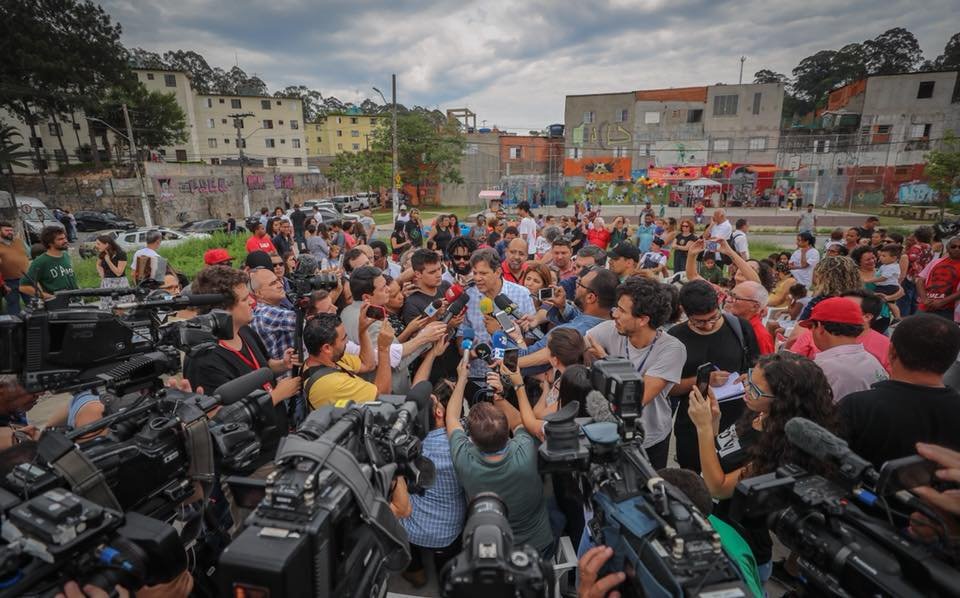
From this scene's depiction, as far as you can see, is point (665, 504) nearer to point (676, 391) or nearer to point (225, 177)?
point (676, 391)

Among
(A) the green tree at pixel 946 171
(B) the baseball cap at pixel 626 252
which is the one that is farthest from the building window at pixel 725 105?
(B) the baseball cap at pixel 626 252

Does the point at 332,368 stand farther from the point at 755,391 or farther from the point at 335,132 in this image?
the point at 335,132

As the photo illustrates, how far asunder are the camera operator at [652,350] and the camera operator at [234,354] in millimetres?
2162

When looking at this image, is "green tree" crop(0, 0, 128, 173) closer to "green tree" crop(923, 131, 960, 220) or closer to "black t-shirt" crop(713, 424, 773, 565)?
"black t-shirt" crop(713, 424, 773, 565)

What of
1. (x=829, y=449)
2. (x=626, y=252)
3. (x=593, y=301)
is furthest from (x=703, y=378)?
(x=626, y=252)

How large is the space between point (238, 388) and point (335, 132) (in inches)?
2691

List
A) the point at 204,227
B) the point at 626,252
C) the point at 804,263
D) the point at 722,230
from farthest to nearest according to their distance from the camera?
the point at 204,227, the point at 722,230, the point at 804,263, the point at 626,252

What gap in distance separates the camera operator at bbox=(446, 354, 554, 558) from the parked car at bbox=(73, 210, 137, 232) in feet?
97.3

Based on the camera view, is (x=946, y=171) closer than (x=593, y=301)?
No

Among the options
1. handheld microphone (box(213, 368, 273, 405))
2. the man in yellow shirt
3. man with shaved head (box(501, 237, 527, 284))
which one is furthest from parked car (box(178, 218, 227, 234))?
handheld microphone (box(213, 368, 273, 405))

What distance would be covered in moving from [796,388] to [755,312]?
6.14 ft

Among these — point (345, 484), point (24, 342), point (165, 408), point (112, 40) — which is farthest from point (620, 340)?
point (112, 40)

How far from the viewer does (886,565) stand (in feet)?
4.06

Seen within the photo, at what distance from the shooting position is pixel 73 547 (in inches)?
50.0
